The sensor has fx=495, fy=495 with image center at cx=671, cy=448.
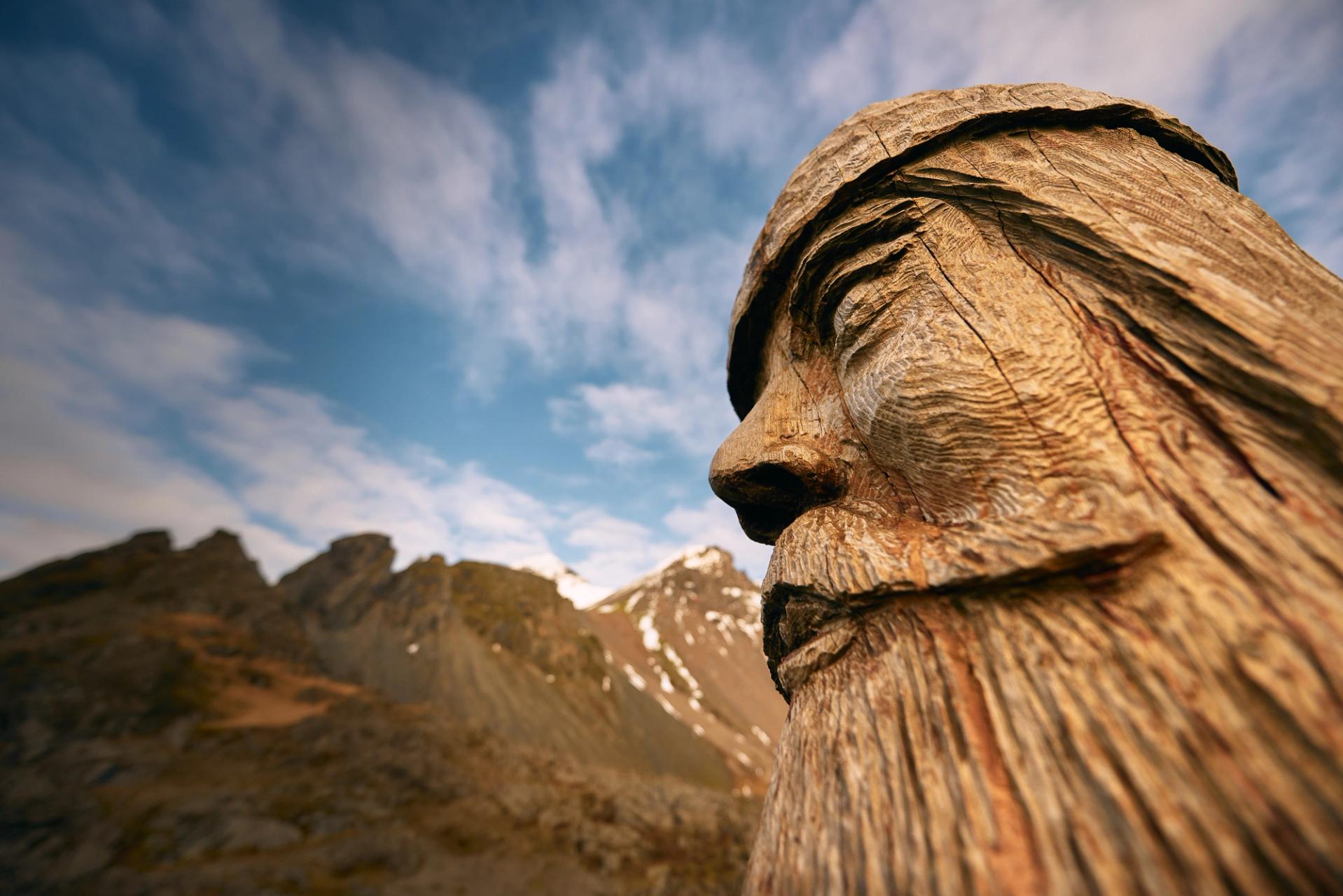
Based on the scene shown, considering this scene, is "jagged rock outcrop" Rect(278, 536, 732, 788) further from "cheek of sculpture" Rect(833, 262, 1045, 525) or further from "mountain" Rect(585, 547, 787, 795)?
"cheek of sculpture" Rect(833, 262, 1045, 525)

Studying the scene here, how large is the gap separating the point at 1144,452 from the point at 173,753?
35.5m

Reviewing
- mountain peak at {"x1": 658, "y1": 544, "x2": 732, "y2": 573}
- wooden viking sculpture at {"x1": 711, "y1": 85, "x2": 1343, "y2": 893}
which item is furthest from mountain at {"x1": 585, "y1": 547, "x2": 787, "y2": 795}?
wooden viking sculpture at {"x1": 711, "y1": 85, "x2": 1343, "y2": 893}

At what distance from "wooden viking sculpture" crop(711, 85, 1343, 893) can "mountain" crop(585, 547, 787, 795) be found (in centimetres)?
5192

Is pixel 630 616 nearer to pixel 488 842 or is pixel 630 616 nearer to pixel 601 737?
pixel 601 737

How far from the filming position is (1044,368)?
128 cm

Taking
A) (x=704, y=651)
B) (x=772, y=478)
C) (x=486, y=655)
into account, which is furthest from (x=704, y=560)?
(x=772, y=478)

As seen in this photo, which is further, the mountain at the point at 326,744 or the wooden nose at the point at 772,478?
the mountain at the point at 326,744

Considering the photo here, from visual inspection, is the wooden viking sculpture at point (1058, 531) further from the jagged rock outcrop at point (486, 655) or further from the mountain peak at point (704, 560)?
the mountain peak at point (704, 560)

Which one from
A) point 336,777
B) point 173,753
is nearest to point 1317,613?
point 336,777

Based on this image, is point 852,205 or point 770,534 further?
point 770,534

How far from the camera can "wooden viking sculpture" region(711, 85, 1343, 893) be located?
771 mm

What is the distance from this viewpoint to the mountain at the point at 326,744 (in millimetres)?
16781

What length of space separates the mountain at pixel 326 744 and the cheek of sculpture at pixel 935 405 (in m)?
21.7

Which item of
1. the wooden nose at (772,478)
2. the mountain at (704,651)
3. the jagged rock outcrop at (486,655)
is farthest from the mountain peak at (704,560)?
the wooden nose at (772,478)
